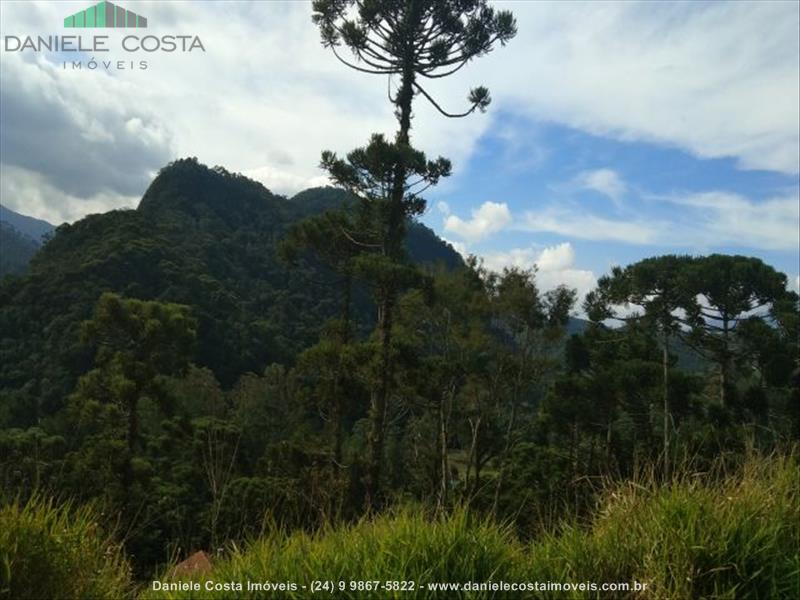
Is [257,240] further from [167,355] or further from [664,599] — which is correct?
[664,599]

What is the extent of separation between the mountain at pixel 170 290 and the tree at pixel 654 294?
466 centimetres

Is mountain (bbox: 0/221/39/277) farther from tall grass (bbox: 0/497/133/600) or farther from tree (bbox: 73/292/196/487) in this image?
tall grass (bbox: 0/497/133/600)

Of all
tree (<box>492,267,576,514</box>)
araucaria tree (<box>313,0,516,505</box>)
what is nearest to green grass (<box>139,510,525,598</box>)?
araucaria tree (<box>313,0,516,505</box>)

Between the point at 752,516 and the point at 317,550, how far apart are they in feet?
5.89

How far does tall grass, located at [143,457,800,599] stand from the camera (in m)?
2.29

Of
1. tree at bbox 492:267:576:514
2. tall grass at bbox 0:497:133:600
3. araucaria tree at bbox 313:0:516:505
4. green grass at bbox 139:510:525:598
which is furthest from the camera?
tree at bbox 492:267:576:514

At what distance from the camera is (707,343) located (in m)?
15.6

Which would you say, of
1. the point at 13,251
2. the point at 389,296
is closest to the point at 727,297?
the point at 389,296

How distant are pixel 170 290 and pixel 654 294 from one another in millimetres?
32211

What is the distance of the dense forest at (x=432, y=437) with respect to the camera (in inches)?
95.6

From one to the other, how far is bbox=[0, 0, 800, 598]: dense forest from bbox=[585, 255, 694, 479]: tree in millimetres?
60

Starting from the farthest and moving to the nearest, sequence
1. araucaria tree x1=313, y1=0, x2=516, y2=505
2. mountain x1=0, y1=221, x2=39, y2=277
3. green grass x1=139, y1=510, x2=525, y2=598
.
Answer: mountain x1=0, y1=221, x2=39, y2=277 → araucaria tree x1=313, y1=0, x2=516, y2=505 → green grass x1=139, y1=510, x2=525, y2=598

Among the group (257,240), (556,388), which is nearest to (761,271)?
(556,388)

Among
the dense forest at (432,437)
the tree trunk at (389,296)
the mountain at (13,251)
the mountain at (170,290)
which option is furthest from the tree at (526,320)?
the mountain at (13,251)
